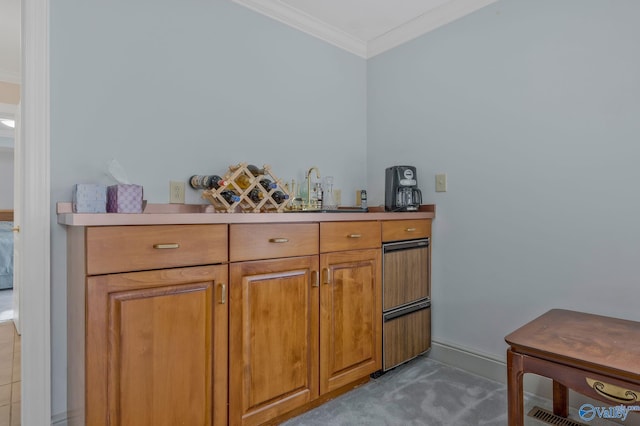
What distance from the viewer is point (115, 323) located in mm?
1187

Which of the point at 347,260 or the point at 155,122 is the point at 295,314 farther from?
the point at 155,122

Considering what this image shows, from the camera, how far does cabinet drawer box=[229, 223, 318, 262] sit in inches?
58.0

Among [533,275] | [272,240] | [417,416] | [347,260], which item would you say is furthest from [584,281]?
[272,240]

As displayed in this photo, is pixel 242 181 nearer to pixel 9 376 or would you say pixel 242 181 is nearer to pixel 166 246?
pixel 166 246

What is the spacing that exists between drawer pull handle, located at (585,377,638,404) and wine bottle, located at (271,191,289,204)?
4.66ft

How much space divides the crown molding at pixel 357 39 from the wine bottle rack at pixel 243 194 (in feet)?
3.58

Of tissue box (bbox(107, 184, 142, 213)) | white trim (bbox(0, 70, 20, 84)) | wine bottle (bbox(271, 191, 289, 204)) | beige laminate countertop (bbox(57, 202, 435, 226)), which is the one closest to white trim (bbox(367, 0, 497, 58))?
beige laminate countertop (bbox(57, 202, 435, 226))

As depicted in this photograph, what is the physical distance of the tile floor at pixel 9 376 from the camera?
1771mm

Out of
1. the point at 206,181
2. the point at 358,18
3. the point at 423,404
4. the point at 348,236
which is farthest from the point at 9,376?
the point at 358,18

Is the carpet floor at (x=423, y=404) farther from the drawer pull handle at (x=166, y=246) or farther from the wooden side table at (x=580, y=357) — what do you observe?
the drawer pull handle at (x=166, y=246)

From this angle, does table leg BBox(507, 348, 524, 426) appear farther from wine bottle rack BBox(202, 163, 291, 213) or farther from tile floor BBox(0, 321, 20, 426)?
tile floor BBox(0, 321, 20, 426)

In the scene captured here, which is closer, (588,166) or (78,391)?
(78,391)

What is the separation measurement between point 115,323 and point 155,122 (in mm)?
1041

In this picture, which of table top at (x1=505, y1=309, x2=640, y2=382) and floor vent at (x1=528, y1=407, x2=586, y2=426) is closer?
table top at (x1=505, y1=309, x2=640, y2=382)
